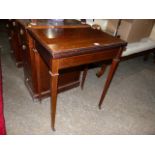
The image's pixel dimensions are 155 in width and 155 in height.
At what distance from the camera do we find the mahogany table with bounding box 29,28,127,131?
88 cm

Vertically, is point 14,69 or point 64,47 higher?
point 64,47

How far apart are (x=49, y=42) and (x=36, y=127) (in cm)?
77

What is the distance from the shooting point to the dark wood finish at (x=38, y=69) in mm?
1207

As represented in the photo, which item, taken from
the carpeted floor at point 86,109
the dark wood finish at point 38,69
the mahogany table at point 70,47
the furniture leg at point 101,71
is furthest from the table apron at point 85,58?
the furniture leg at point 101,71

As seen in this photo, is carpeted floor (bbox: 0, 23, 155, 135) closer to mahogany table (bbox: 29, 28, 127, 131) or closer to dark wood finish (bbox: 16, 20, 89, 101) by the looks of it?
dark wood finish (bbox: 16, 20, 89, 101)

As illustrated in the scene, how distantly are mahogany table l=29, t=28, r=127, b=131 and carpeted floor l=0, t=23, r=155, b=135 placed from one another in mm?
318

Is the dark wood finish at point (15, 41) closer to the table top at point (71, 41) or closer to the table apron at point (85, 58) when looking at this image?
the table top at point (71, 41)

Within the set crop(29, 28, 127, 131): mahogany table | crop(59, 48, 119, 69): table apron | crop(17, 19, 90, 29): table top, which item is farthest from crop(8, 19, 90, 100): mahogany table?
crop(59, 48, 119, 69): table apron

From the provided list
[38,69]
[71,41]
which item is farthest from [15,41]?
[71,41]

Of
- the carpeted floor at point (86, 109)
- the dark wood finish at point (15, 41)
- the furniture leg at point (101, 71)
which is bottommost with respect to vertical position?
the carpeted floor at point (86, 109)
